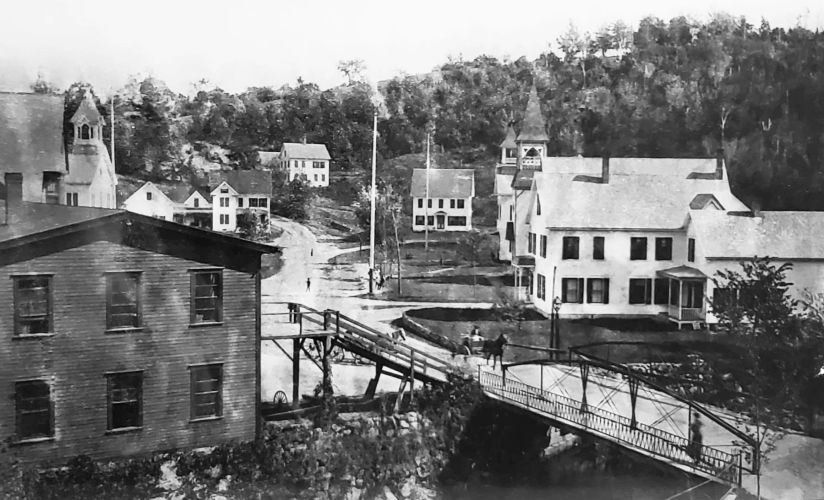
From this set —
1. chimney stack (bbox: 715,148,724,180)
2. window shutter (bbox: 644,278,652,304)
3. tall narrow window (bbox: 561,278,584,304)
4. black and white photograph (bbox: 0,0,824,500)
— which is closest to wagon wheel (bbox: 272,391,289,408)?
black and white photograph (bbox: 0,0,824,500)

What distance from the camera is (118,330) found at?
3342 mm

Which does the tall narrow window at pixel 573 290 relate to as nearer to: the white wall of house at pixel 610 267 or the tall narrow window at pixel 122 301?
the white wall of house at pixel 610 267

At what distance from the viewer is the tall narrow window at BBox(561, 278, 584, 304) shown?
155 inches

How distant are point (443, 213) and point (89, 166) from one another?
4.95 ft

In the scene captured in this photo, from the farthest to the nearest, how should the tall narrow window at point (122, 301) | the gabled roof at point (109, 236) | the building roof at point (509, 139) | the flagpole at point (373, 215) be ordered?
the building roof at point (509, 139)
the flagpole at point (373, 215)
the tall narrow window at point (122, 301)
the gabled roof at point (109, 236)

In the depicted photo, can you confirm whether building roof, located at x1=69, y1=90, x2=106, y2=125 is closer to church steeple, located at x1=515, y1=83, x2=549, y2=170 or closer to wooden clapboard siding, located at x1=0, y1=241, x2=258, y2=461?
wooden clapboard siding, located at x1=0, y1=241, x2=258, y2=461

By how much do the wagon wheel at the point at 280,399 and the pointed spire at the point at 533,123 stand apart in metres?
1.56

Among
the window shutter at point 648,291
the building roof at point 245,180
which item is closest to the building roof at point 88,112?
the building roof at point 245,180

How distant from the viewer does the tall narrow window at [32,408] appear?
129 inches

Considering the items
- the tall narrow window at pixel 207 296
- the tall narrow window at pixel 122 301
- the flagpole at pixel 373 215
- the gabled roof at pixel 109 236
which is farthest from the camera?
the flagpole at pixel 373 215

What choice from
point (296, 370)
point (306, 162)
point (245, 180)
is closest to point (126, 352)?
point (296, 370)

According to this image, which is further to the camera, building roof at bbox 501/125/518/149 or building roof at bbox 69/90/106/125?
building roof at bbox 501/125/518/149

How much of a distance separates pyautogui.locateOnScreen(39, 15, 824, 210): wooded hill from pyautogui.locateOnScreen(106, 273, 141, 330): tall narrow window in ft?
1.76

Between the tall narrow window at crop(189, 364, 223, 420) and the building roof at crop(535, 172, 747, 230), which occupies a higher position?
the building roof at crop(535, 172, 747, 230)
